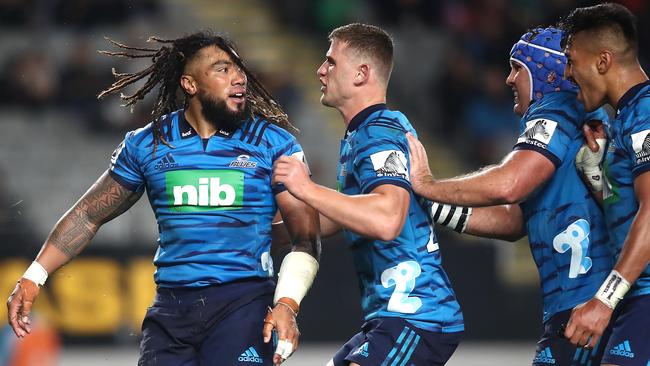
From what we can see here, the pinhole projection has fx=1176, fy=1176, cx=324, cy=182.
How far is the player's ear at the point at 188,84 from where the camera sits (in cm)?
618

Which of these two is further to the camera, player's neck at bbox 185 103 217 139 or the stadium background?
the stadium background

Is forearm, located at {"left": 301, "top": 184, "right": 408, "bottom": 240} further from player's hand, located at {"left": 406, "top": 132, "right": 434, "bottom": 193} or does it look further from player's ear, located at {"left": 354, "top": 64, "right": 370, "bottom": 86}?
player's ear, located at {"left": 354, "top": 64, "right": 370, "bottom": 86}

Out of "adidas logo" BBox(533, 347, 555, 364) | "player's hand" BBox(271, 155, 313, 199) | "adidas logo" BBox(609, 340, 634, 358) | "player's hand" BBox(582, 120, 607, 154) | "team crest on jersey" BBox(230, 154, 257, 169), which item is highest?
"player's hand" BBox(582, 120, 607, 154)

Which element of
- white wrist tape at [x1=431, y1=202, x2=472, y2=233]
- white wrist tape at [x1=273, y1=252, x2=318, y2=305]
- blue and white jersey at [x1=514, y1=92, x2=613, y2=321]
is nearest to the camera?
white wrist tape at [x1=273, y1=252, x2=318, y2=305]

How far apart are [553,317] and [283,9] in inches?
483

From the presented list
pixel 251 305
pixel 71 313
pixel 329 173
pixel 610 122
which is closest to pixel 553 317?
pixel 610 122

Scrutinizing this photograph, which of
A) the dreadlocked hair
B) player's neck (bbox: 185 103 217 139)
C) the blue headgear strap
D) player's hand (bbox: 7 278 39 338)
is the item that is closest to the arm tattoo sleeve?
player's hand (bbox: 7 278 39 338)

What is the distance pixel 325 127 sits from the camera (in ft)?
53.8

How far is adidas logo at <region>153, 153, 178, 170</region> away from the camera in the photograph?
596cm

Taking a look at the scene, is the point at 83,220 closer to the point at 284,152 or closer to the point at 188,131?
the point at 188,131

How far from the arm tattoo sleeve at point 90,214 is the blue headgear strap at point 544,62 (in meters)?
2.20

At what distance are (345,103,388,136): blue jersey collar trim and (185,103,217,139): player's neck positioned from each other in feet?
2.33

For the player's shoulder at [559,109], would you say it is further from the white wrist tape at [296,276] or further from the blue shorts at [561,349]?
the white wrist tape at [296,276]

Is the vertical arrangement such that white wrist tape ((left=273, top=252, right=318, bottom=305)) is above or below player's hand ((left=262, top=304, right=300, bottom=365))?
above
